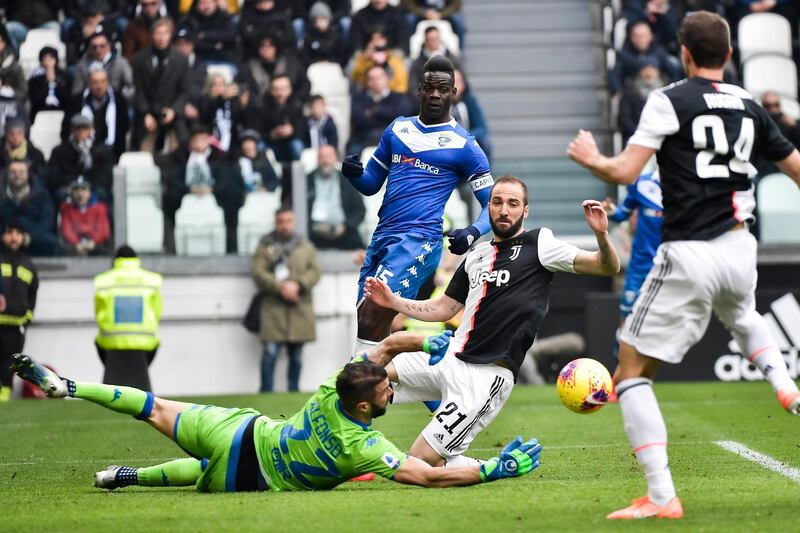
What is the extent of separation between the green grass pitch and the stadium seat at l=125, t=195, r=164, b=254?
568cm

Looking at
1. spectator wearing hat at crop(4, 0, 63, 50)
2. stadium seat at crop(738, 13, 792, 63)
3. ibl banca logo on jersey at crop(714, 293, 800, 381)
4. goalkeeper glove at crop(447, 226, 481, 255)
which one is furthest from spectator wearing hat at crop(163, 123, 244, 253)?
goalkeeper glove at crop(447, 226, 481, 255)

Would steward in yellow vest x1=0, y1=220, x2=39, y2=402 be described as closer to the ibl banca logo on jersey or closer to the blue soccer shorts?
the ibl banca logo on jersey

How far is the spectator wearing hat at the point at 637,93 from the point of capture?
20156 mm

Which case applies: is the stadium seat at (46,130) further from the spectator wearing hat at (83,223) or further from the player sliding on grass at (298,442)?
the player sliding on grass at (298,442)

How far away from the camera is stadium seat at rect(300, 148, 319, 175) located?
18.8m

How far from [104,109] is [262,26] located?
2856 millimetres

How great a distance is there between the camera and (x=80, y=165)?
18.7 m

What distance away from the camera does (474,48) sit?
23203mm

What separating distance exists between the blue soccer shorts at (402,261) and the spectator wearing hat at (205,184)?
9.21 m

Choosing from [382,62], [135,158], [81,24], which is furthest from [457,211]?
[81,24]

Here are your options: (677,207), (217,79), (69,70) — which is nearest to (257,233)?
(217,79)

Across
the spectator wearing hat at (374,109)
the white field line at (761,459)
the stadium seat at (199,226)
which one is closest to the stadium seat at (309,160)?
the spectator wearing hat at (374,109)

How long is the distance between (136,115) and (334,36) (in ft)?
11.2

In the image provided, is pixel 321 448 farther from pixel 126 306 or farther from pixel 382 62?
pixel 382 62
